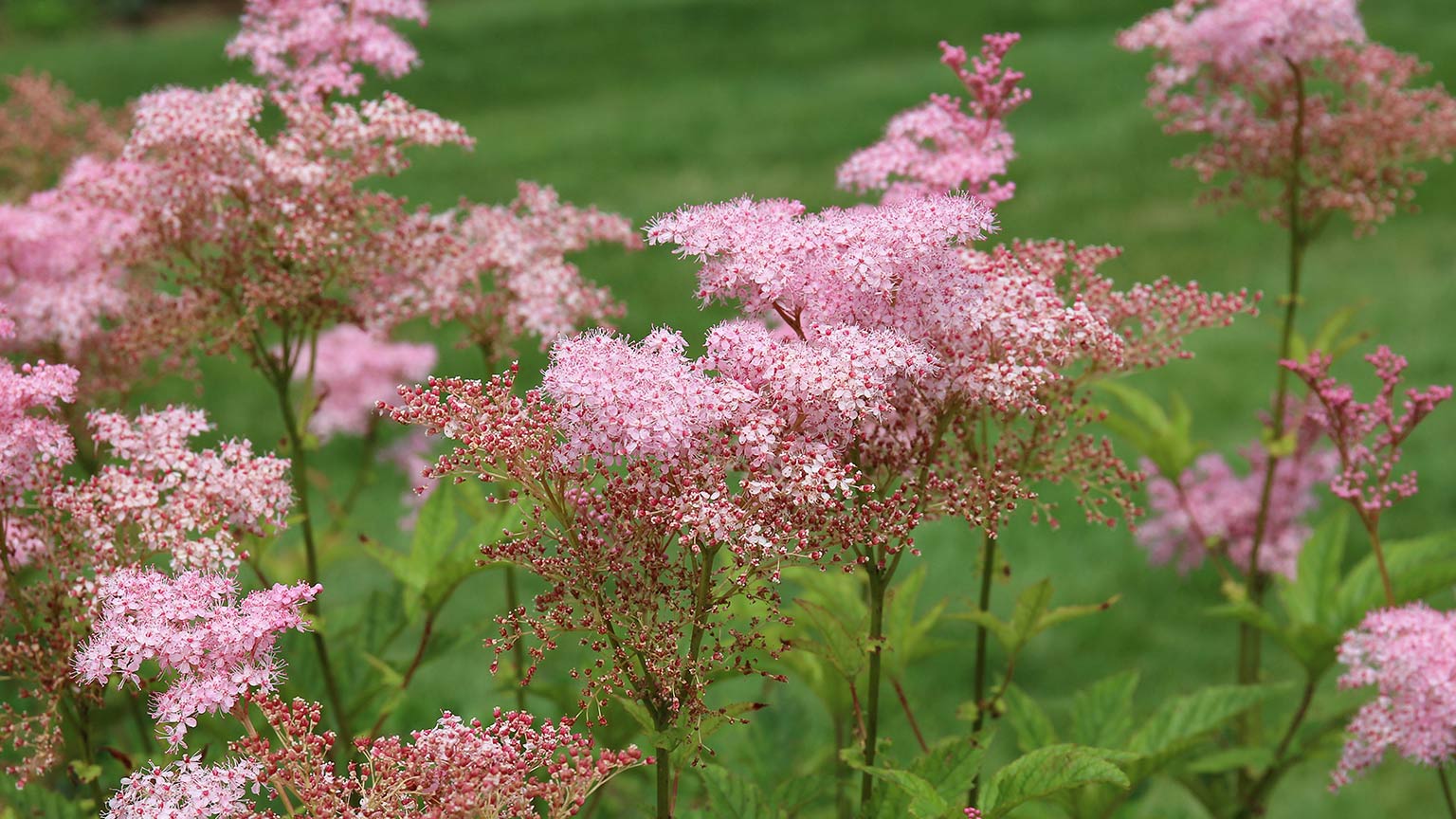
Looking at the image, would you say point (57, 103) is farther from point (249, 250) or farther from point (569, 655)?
point (569, 655)

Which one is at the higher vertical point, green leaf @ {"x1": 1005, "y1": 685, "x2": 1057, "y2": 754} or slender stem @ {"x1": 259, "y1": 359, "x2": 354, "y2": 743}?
slender stem @ {"x1": 259, "y1": 359, "x2": 354, "y2": 743}

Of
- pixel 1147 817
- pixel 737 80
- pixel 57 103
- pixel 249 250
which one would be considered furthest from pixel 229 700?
pixel 737 80

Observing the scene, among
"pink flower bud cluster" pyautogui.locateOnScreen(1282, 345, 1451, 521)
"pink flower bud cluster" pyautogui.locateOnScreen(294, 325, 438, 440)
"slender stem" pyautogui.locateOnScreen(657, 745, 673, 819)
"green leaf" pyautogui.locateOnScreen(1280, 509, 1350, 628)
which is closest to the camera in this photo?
"slender stem" pyautogui.locateOnScreen(657, 745, 673, 819)

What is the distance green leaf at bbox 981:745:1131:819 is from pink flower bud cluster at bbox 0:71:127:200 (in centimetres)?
287

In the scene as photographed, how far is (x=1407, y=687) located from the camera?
270cm

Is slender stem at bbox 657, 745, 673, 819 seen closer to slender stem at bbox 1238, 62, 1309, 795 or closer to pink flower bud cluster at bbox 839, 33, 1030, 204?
pink flower bud cluster at bbox 839, 33, 1030, 204

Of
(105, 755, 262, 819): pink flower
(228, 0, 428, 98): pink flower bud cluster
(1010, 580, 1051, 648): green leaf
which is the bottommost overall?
(1010, 580, 1051, 648): green leaf

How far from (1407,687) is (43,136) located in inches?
143

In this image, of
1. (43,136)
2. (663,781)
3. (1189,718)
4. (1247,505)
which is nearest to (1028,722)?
(1189,718)

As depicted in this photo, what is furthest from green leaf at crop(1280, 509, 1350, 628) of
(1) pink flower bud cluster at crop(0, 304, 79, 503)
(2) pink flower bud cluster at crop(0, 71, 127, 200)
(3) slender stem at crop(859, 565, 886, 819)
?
(2) pink flower bud cluster at crop(0, 71, 127, 200)

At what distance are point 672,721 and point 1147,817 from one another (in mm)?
1767

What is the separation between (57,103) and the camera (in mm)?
4109

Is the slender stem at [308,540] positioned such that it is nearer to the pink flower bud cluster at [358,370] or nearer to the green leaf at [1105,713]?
the pink flower bud cluster at [358,370]

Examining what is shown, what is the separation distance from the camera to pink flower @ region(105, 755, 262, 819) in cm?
200
